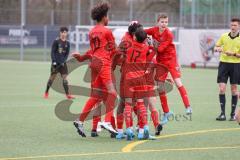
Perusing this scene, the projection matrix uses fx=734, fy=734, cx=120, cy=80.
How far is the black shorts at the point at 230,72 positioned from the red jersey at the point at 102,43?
419 cm

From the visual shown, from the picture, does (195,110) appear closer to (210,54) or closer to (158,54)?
(158,54)

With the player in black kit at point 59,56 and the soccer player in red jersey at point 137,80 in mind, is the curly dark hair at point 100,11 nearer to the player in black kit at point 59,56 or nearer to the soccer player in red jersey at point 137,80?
the soccer player in red jersey at point 137,80

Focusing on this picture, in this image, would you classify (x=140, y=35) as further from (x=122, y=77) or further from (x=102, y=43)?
(x=122, y=77)

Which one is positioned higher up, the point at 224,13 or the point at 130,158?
the point at 224,13

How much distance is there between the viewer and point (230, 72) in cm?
1614

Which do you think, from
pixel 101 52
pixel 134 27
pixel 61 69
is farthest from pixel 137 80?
pixel 61 69

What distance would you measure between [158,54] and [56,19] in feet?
134

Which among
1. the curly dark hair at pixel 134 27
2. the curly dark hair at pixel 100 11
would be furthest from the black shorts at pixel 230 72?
the curly dark hair at pixel 100 11

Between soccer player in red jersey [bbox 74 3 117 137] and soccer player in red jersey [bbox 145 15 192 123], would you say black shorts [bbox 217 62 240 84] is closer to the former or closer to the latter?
soccer player in red jersey [bbox 145 15 192 123]

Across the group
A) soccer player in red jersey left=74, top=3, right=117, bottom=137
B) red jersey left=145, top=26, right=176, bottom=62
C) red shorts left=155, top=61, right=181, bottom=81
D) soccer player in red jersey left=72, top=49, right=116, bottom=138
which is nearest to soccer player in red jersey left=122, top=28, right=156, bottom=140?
soccer player in red jersey left=74, top=3, right=117, bottom=137

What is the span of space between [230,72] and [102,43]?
449 cm

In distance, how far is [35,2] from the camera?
60000mm

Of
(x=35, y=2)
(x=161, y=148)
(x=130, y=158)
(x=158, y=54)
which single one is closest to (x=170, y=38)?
(x=158, y=54)

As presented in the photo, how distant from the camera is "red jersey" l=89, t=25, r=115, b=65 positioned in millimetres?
12570
